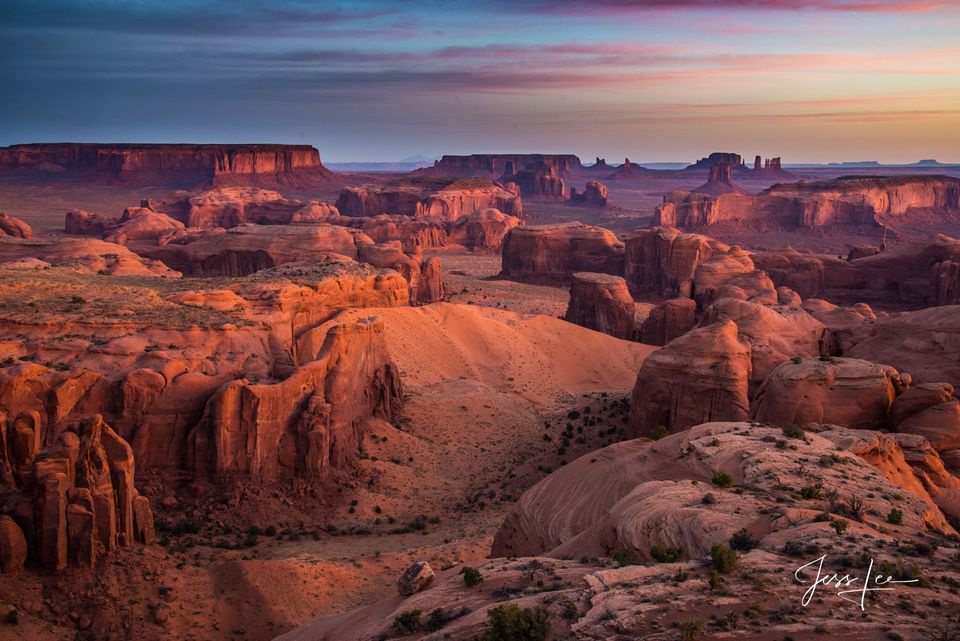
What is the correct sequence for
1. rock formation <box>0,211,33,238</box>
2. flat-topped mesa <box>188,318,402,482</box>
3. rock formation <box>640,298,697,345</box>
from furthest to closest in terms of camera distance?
rock formation <box>0,211,33,238</box>, rock formation <box>640,298,697,345</box>, flat-topped mesa <box>188,318,402,482</box>

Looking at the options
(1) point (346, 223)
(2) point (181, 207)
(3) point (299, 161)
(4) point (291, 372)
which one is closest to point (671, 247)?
(1) point (346, 223)

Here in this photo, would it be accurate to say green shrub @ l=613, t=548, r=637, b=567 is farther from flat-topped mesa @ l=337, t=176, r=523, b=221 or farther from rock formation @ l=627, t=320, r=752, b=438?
flat-topped mesa @ l=337, t=176, r=523, b=221

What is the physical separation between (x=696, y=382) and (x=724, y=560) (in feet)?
59.8

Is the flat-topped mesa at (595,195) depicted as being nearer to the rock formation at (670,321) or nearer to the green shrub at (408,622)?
the rock formation at (670,321)

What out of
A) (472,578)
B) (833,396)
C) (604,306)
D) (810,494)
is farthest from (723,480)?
(604,306)

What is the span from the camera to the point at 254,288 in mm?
37000

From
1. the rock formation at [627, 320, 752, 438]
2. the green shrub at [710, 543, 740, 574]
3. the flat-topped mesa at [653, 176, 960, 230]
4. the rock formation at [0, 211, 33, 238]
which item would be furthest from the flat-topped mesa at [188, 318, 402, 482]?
the flat-topped mesa at [653, 176, 960, 230]

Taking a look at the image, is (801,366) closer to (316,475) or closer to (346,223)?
(316,475)

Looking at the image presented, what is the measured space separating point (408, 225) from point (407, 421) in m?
74.3

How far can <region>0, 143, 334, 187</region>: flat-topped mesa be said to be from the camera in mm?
164000

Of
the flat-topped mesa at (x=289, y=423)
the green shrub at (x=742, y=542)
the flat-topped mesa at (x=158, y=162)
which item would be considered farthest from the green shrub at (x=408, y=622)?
the flat-topped mesa at (x=158, y=162)

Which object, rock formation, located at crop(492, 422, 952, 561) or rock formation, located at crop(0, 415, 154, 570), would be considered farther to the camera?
rock formation, located at crop(0, 415, 154, 570)

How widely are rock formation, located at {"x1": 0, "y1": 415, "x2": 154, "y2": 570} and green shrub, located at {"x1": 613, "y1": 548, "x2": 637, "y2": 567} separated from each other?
12.6 meters

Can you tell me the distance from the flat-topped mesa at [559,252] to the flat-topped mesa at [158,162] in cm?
10051
